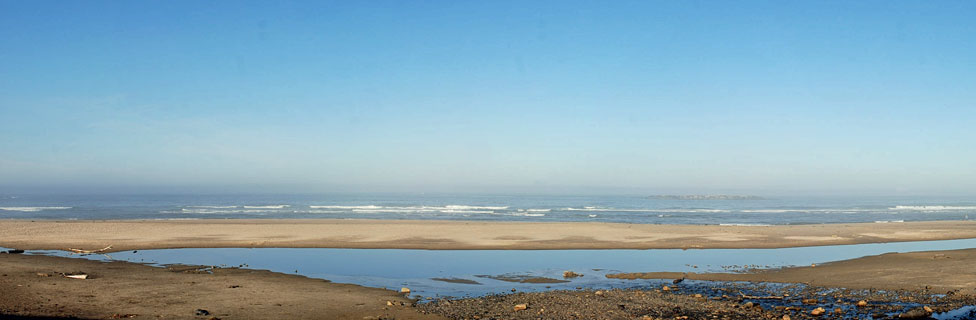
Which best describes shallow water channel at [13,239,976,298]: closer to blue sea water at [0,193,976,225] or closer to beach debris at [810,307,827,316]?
beach debris at [810,307,827,316]

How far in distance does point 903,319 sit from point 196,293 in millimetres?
14480

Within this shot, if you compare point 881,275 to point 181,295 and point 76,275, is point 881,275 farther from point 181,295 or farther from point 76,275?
point 76,275

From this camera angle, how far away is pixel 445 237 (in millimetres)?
30625

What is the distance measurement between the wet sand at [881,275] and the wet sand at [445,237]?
730 cm

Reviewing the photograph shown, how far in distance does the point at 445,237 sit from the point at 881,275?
1876 centimetres

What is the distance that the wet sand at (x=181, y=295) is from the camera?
11.9 meters

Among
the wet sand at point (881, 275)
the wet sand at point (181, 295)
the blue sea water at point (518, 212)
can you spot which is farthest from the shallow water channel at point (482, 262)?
the blue sea water at point (518, 212)

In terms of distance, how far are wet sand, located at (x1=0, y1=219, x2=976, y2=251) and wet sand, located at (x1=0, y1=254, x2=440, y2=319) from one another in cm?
926

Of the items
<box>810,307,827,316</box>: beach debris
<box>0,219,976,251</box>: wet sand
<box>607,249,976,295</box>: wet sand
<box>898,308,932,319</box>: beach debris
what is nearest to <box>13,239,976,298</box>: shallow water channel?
<box>607,249,976,295</box>: wet sand

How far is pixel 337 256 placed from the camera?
76.1ft

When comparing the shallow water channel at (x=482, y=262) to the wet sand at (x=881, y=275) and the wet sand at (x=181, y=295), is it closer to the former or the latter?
the wet sand at (x=881, y=275)

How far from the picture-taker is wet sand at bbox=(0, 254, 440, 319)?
38.9 ft

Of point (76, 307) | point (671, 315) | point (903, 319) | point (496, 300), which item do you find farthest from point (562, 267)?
point (76, 307)

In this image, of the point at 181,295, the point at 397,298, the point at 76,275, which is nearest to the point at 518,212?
the point at 76,275
